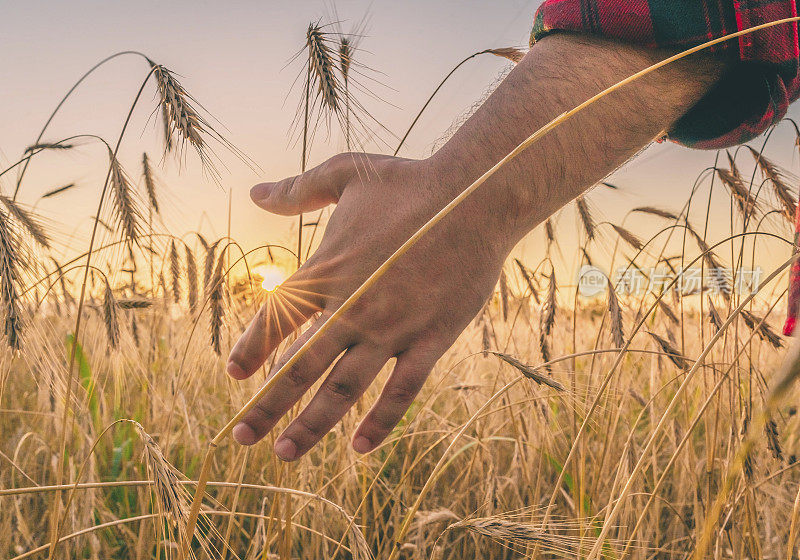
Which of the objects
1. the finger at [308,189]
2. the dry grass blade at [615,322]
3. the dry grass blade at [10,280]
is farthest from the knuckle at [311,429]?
the dry grass blade at [615,322]

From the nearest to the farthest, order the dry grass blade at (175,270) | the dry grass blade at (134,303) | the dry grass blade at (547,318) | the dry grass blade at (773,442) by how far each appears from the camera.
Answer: the dry grass blade at (773,442) < the dry grass blade at (547,318) < the dry grass blade at (134,303) < the dry grass blade at (175,270)

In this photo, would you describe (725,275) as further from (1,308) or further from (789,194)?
(1,308)

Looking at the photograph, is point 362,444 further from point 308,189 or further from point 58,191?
point 58,191

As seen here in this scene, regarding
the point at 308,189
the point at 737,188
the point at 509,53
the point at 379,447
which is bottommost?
the point at 379,447

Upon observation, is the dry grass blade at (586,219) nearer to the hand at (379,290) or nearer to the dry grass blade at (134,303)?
the hand at (379,290)

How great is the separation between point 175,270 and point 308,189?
4.52ft

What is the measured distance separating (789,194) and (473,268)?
132 cm

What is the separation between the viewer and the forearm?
0.87 m

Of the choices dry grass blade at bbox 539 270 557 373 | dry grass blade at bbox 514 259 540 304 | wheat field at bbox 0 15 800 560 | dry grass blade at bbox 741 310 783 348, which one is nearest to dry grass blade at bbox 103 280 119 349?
wheat field at bbox 0 15 800 560

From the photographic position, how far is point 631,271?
1972 millimetres

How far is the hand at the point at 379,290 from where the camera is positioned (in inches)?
34.3

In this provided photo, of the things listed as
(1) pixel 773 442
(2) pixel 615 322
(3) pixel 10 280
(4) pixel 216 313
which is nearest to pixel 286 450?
(4) pixel 216 313

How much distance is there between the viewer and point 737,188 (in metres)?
1.79

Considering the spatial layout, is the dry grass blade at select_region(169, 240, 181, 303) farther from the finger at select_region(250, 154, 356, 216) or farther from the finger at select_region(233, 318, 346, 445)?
the finger at select_region(233, 318, 346, 445)
